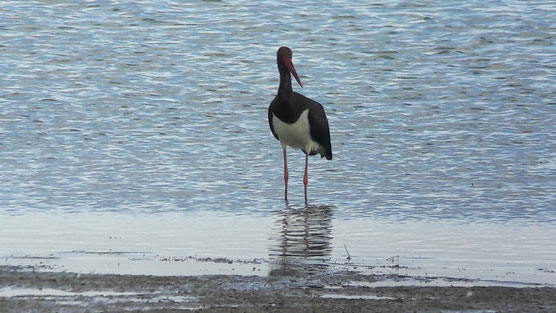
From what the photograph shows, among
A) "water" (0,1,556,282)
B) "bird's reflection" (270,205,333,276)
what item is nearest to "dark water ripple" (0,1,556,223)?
"water" (0,1,556,282)

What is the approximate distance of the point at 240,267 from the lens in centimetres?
801

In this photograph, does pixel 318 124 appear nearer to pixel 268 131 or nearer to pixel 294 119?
pixel 294 119

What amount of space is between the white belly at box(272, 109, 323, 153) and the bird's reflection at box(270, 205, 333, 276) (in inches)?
77.3

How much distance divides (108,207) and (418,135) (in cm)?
594

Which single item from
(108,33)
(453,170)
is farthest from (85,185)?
(108,33)

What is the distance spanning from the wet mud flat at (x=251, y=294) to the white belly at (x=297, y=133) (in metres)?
6.15

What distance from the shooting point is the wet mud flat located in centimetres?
646

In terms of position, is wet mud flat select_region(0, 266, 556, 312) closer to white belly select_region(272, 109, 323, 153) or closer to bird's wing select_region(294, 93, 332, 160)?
white belly select_region(272, 109, 323, 153)

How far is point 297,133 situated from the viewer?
13.7 meters

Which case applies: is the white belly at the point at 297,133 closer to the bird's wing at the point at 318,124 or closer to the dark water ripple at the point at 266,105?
the bird's wing at the point at 318,124

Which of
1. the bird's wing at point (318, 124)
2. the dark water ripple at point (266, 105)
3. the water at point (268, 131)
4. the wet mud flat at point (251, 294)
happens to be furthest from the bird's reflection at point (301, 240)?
the bird's wing at point (318, 124)

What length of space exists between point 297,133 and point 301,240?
4267 mm

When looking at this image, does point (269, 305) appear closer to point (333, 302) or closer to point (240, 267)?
point (333, 302)

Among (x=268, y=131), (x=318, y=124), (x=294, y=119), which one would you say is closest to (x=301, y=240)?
(x=294, y=119)
